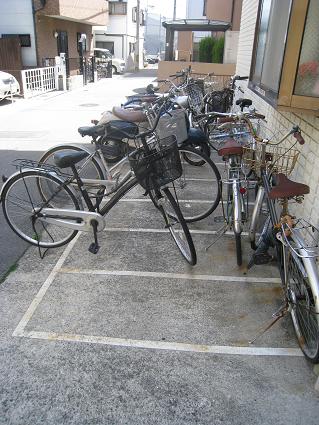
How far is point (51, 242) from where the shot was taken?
3.65 metres

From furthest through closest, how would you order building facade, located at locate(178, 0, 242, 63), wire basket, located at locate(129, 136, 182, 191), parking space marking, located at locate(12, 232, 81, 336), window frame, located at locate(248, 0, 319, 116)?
building facade, located at locate(178, 0, 242, 63), wire basket, located at locate(129, 136, 182, 191), window frame, located at locate(248, 0, 319, 116), parking space marking, located at locate(12, 232, 81, 336)

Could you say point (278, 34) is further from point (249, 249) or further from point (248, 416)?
point (248, 416)

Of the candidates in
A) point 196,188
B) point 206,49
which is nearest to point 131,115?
point 196,188

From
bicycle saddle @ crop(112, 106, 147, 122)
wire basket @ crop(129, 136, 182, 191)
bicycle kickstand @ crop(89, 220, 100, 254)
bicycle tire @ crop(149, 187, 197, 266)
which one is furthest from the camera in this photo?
bicycle saddle @ crop(112, 106, 147, 122)

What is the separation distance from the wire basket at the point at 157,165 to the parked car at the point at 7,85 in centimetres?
1018

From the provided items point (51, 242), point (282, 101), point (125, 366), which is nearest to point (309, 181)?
point (282, 101)

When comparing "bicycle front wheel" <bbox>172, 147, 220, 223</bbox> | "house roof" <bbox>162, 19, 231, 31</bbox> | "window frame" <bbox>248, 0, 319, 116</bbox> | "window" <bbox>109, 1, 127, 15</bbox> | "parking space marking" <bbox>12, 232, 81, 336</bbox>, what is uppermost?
"window" <bbox>109, 1, 127, 15</bbox>

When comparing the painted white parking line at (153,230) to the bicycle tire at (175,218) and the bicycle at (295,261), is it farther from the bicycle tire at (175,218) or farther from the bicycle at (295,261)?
the bicycle at (295,261)

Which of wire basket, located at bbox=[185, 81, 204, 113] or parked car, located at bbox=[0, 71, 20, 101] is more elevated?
wire basket, located at bbox=[185, 81, 204, 113]

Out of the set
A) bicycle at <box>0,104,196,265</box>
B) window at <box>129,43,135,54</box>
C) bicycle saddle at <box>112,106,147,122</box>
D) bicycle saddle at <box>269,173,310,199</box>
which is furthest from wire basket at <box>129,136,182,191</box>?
window at <box>129,43,135,54</box>

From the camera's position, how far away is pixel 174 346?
8.02 feet

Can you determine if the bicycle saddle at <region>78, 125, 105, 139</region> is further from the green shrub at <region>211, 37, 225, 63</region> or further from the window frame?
the green shrub at <region>211, 37, 225, 63</region>

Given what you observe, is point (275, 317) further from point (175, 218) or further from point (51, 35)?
point (51, 35)

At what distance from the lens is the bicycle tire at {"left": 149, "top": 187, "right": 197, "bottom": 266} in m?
3.09
